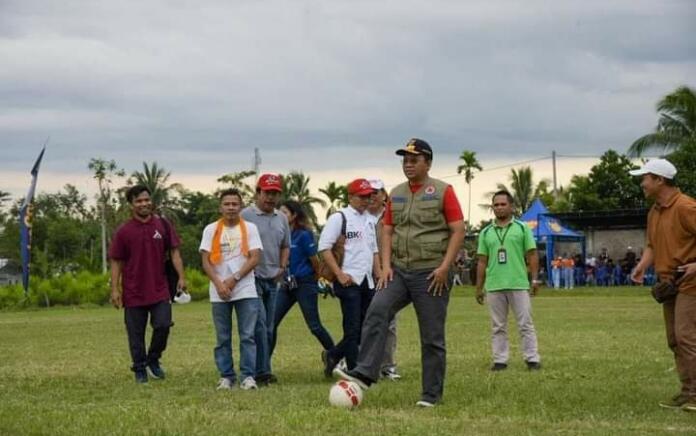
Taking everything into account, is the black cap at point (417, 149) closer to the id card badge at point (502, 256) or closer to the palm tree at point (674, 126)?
the id card badge at point (502, 256)

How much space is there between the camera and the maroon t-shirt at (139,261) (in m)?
12.6

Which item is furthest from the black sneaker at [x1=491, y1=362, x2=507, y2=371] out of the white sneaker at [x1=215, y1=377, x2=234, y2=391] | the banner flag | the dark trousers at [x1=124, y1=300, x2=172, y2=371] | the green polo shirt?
the banner flag

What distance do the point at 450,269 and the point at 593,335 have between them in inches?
388

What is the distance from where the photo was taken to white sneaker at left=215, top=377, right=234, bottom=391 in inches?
448

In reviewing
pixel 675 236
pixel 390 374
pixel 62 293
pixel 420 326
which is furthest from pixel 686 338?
pixel 62 293

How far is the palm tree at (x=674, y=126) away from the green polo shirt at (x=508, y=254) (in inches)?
1585

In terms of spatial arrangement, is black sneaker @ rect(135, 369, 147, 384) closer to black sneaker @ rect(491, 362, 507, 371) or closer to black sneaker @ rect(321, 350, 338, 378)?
black sneaker @ rect(321, 350, 338, 378)

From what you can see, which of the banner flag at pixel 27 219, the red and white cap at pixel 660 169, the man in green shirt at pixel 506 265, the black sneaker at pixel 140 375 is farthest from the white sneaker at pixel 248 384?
the banner flag at pixel 27 219

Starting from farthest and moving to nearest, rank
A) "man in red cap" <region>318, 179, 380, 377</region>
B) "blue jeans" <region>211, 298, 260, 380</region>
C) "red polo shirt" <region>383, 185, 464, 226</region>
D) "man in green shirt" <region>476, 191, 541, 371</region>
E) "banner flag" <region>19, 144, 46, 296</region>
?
1. "banner flag" <region>19, 144, 46, 296</region>
2. "man in green shirt" <region>476, 191, 541, 371</region>
3. "man in red cap" <region>318, 179, 380, 377</region>
4. "blue jeans" <region>211, 298, 260, 380</region>
5. "red polo shirt" <region>383, 185, 464, 226</region>

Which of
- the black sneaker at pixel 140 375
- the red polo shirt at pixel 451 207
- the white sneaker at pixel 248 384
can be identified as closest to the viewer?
the red polo shirt at pixel 451 207

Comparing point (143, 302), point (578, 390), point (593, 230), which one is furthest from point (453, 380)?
point (593, 230)

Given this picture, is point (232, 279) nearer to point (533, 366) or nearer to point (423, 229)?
point (423, 229)

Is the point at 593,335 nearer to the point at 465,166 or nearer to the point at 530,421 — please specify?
the point at 530,421

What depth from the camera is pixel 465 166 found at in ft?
283
